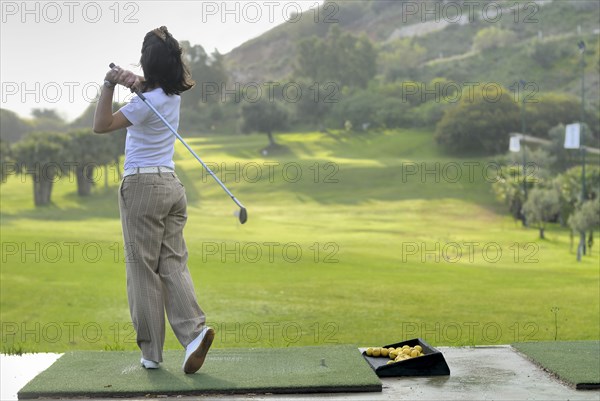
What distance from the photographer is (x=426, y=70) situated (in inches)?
2007

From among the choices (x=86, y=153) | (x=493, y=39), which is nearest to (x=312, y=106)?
(x=86, y=153)

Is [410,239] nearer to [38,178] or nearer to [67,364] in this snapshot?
[38,178]

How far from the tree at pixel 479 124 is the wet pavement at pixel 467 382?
1287 inches

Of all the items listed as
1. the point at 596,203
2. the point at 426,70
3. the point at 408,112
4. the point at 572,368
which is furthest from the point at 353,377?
the point at 426,70

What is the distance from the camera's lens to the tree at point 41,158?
2862 centimetres

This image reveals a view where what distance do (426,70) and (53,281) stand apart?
39.1 m

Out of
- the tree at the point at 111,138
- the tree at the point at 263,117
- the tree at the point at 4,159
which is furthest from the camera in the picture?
the tree at the point at 263,117

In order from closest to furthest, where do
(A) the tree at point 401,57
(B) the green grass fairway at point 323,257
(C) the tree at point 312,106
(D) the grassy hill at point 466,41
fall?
1. (B) the green grass fairway at point 323,257
2. (C) the tree at point 312,106
3. (D) the grassy hill at point 466,41
4. (A) the tree at point 401,57

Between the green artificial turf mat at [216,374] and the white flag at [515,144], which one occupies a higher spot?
the white flag at [515,144]

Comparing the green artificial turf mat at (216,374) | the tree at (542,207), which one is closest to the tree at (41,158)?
the tree at (542,207)

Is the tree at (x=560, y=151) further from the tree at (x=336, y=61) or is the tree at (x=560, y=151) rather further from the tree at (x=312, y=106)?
the tree at (x=336, y=61)

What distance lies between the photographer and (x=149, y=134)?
5395 millimetres

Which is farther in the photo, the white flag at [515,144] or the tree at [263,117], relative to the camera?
the tree at [263,117]

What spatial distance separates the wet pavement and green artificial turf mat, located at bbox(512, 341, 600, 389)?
55 millimetres
